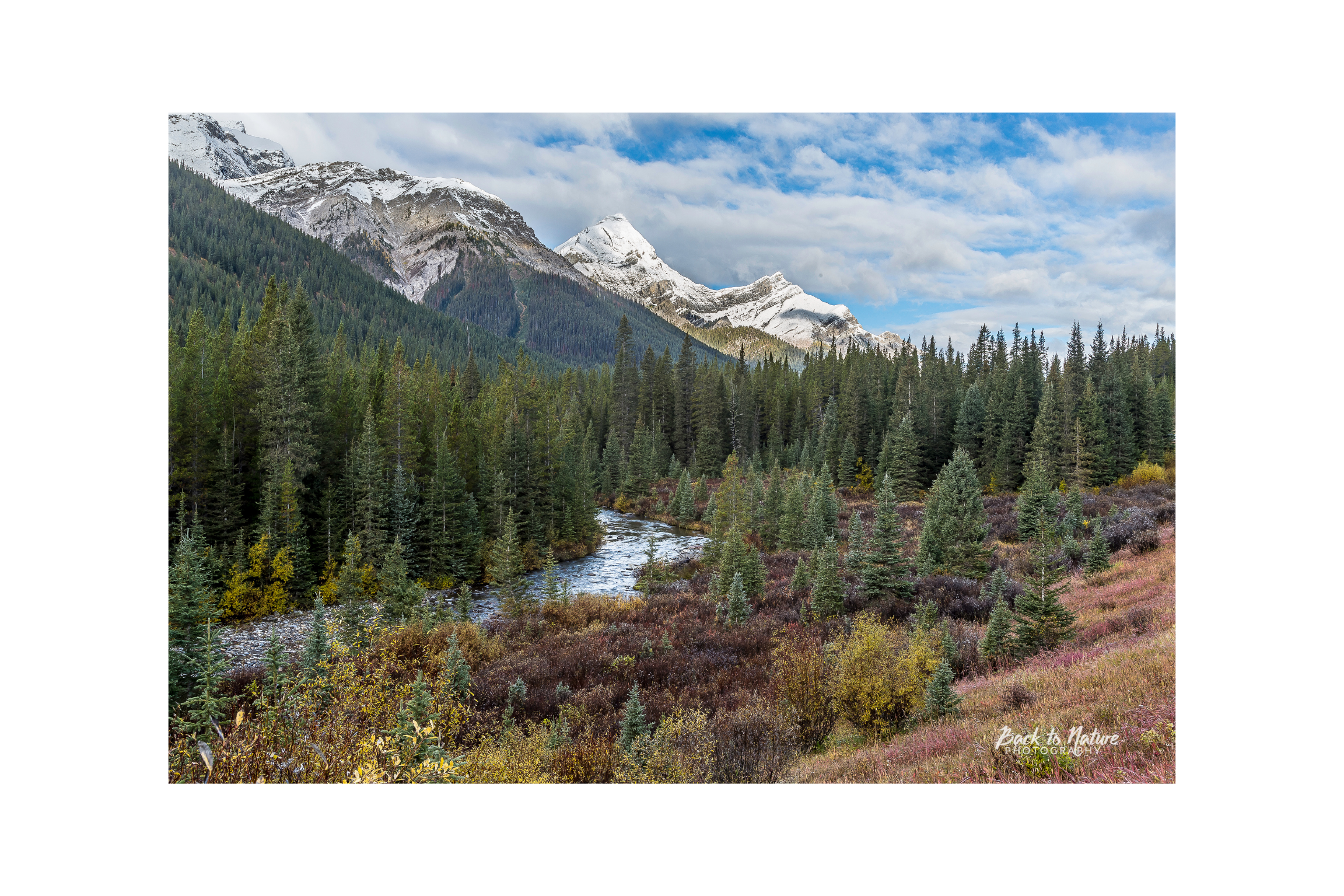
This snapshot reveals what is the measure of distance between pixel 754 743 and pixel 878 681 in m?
2.41

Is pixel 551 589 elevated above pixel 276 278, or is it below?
below

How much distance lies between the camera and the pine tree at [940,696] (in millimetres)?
8047

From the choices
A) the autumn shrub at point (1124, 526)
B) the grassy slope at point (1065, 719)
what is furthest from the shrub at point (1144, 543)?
the grassy slope at point (1065, 719)

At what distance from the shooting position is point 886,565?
18703 mm

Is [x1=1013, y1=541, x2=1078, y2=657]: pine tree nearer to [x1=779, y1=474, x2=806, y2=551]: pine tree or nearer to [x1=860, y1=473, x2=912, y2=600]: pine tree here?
[x1=860, y1=473, x2=912, y2=600]: pine tree

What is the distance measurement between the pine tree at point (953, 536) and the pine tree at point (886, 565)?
2759 mm

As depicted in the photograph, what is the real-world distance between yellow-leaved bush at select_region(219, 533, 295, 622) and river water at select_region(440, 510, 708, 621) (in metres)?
7.73

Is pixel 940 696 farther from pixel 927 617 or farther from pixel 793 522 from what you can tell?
pixel 793 522

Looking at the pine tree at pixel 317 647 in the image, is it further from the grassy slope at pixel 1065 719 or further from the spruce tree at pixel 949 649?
the spruce tree at pixel 949 649

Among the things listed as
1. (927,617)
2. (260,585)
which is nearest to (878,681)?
(927,617)
